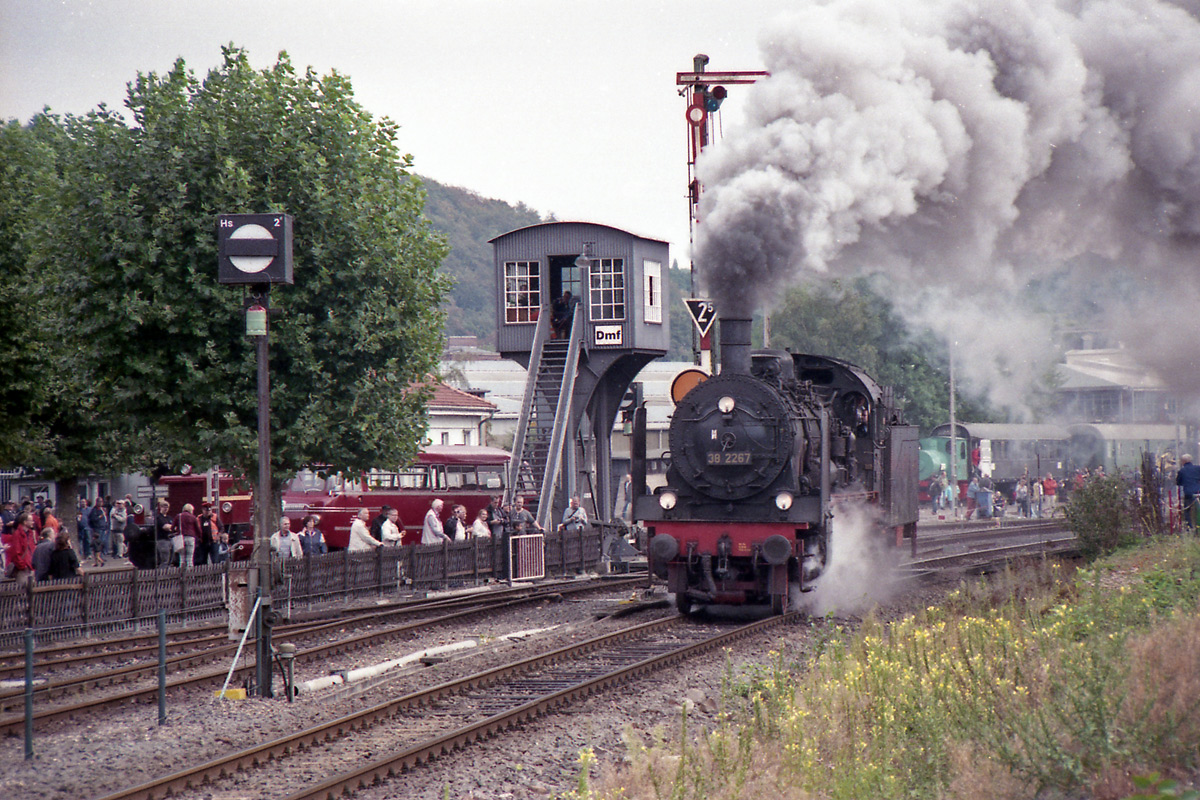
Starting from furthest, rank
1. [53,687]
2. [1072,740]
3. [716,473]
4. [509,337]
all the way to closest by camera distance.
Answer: [509,337], [716,473], [53,687], [1072,740]

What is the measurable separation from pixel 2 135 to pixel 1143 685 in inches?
837

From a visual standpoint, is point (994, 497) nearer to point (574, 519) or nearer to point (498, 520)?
point (574, 519)

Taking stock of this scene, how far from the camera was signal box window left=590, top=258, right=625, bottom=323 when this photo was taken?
29578 millimetres

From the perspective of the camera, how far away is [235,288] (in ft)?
61.6

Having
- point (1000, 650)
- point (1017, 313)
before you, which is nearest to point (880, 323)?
point (1017, 313)

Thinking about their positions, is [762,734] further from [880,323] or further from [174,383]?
[880,323]

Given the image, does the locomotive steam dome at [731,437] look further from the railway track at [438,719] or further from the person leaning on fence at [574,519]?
the person leaning on fence at [574,519]

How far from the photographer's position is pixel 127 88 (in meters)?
19.5

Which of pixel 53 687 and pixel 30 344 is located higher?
pixel 30 344

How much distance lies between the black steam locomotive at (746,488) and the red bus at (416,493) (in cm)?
1236

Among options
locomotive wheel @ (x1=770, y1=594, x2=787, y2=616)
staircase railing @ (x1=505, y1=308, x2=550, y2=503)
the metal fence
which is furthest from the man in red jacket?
staircase railing @ (x1=505, y1=308, x2=550, y2=503)

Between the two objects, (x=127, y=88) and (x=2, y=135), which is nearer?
(x=127, y=88)

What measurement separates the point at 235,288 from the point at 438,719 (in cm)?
1065

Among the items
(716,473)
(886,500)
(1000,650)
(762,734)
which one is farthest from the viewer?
(886,500)
